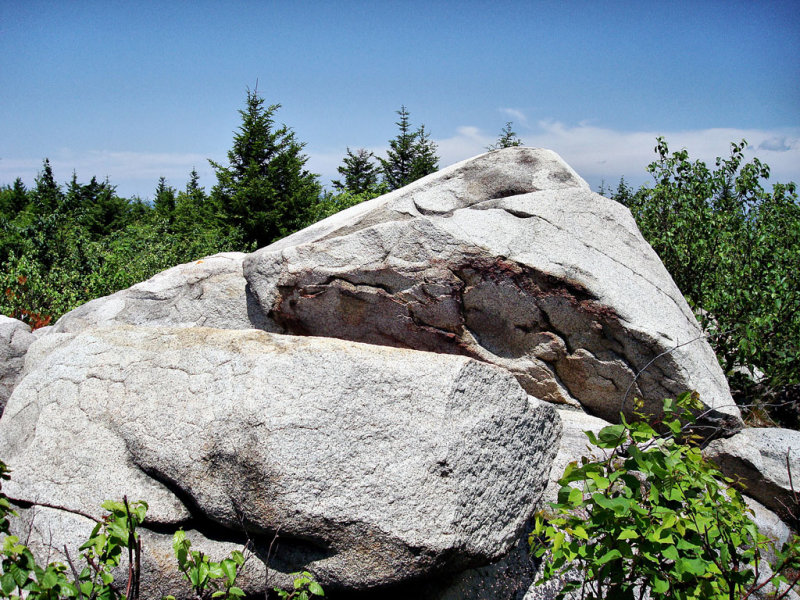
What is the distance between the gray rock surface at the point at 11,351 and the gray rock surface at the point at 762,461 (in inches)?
274

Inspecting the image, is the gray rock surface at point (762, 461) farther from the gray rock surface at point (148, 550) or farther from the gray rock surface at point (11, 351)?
the gray rock surface at point (11, 351)

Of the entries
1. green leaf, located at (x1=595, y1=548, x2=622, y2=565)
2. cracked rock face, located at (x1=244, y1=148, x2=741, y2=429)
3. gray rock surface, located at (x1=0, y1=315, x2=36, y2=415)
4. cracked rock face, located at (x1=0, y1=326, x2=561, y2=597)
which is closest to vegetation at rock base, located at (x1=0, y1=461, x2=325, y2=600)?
cracked rock face, located at (x1=0, y1=326, x2=561, y2=597)

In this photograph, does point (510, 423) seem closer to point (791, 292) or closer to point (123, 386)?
point (123, 386)

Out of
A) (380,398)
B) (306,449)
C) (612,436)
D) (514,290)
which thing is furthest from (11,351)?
(612,436)

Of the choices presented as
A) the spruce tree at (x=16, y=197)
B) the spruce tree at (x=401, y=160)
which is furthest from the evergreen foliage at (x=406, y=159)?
the spruce tree at (x=16, y=197)

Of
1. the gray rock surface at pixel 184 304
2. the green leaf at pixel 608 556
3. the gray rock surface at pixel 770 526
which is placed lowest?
the gray rock surface at pixel 770 526

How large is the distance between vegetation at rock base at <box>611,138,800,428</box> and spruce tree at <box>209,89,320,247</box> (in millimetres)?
10015

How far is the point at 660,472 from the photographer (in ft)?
8.13

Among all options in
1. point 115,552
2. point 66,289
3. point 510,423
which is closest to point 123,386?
point 115,552

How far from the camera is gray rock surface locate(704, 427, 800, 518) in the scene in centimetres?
539

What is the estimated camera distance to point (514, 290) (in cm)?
534

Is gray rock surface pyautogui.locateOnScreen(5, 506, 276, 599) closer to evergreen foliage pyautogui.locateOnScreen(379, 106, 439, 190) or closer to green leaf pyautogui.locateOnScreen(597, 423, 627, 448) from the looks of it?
green leaf pyautogui.locateOnScreen(597, 423, 627, 448)

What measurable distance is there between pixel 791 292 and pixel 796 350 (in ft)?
2.14

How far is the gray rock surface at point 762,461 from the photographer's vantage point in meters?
5.39
